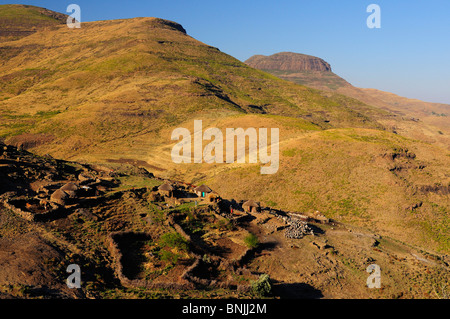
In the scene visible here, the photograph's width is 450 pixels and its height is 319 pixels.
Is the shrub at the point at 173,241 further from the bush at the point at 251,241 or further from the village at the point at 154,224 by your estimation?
the bush at the point at 251,241

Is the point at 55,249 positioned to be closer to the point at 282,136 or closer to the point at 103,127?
the point at 282,136

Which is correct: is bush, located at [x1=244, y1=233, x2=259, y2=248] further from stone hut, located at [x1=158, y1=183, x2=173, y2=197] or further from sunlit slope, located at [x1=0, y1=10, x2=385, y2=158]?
sunlit slope, located at [x1=0, y1=10, x2=385, y2=158]

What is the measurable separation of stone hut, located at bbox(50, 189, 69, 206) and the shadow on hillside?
79.4 ft

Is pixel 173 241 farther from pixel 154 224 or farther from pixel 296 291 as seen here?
pixel 296 291

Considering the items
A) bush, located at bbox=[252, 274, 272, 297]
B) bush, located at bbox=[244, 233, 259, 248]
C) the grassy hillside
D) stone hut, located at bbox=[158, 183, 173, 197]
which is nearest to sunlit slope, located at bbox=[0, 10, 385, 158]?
the grassy hillside

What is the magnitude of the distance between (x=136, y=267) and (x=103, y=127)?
86175mm

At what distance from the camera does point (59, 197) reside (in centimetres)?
3478

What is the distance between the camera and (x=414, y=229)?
50.2m

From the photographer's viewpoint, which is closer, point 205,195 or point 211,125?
point 205,195

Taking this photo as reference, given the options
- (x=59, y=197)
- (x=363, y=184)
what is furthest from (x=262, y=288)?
(x=363, y=184)

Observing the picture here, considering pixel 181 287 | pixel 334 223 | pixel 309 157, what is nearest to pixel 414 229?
pixel 334 223

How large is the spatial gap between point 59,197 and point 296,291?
2696 cm

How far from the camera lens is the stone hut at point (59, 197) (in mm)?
34562

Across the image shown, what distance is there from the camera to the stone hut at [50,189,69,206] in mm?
34562
